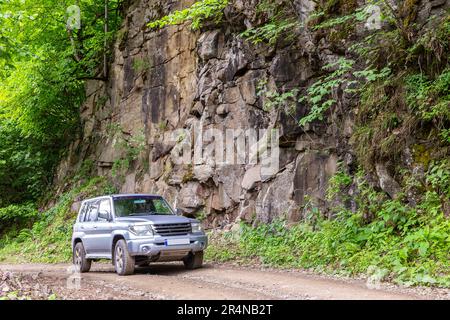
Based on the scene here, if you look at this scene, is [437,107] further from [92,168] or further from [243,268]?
[92,168]

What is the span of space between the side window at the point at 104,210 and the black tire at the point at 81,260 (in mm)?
1286

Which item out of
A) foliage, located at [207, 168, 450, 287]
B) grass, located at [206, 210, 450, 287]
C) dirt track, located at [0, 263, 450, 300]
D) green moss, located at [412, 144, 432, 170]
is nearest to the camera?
dirt track, located at [0, 263, 450, 300]

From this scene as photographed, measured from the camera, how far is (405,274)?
376 inches

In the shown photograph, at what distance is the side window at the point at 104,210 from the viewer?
501 inches

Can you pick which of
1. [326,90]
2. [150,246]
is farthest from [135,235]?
[326,90]

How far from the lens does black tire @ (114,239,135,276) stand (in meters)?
11.6

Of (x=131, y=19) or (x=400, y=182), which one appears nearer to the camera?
(x=400, y=182)

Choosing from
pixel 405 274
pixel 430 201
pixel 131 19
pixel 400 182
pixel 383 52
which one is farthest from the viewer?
pixel 131 19

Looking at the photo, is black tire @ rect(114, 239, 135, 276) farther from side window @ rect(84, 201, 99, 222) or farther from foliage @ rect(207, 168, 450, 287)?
foliage @ rect(207, 168, 450, 287)

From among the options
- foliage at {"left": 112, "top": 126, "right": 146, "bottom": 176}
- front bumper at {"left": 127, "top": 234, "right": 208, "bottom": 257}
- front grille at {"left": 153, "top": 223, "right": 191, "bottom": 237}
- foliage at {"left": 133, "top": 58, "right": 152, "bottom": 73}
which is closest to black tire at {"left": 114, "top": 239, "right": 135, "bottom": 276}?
front bumper at {"left": 127, "top": 234, "right": 208, "bottom": 257}

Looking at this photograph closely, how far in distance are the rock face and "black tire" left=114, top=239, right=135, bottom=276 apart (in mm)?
5787

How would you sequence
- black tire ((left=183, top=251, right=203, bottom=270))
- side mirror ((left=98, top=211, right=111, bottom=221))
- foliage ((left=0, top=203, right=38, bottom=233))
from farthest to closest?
foliage ((left=0, top=203, right=38, bottom=233))
side mirror ((left=98, top=211, right=111, bottom=221))
black tire ((left=183, top=251, right=203, bottom=270))

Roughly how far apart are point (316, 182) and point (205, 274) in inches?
211

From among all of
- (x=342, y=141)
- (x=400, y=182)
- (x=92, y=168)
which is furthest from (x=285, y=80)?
(x=92, y=168)
